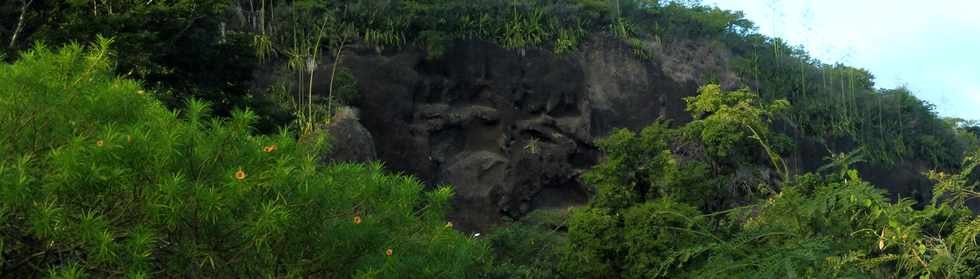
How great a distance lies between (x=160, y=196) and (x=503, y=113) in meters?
22.2

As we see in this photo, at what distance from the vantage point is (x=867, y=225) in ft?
23.6

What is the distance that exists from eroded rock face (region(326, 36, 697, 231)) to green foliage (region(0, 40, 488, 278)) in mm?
17486

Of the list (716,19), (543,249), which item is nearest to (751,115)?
(543,249)

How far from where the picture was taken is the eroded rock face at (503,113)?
85.0ft

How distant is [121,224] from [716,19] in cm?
3187

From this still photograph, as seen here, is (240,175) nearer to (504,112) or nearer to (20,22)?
(20,22)

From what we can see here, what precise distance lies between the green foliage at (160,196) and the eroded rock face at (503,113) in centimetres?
1749

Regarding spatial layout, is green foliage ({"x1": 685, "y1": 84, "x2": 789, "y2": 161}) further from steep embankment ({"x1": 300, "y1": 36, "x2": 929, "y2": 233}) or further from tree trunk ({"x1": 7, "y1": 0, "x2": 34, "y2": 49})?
tree trunk ({"x1": 7, "y1": 0, "x2": 34, "y2": 49})

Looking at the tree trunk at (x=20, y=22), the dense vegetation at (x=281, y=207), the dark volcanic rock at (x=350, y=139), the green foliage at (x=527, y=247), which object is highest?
the tree trunk at (x=20, y=22)

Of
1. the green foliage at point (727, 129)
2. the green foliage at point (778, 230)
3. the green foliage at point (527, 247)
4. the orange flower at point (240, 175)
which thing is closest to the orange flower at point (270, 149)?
the orange flower at point (240, 175)

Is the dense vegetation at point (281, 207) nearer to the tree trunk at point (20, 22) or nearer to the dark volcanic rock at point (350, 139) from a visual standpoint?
the tree trunk at point (20, 22)

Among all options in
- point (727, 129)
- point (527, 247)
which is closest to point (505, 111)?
point (727, 129)

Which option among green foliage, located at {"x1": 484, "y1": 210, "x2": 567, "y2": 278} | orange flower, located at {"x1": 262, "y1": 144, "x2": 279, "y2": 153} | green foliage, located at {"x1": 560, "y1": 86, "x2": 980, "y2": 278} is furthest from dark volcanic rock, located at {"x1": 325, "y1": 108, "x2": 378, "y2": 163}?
orange flower, located at {"x1": 262, "y1": 144, "x2": 279, "y2": 153}

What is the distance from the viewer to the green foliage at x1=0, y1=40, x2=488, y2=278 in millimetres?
6164
